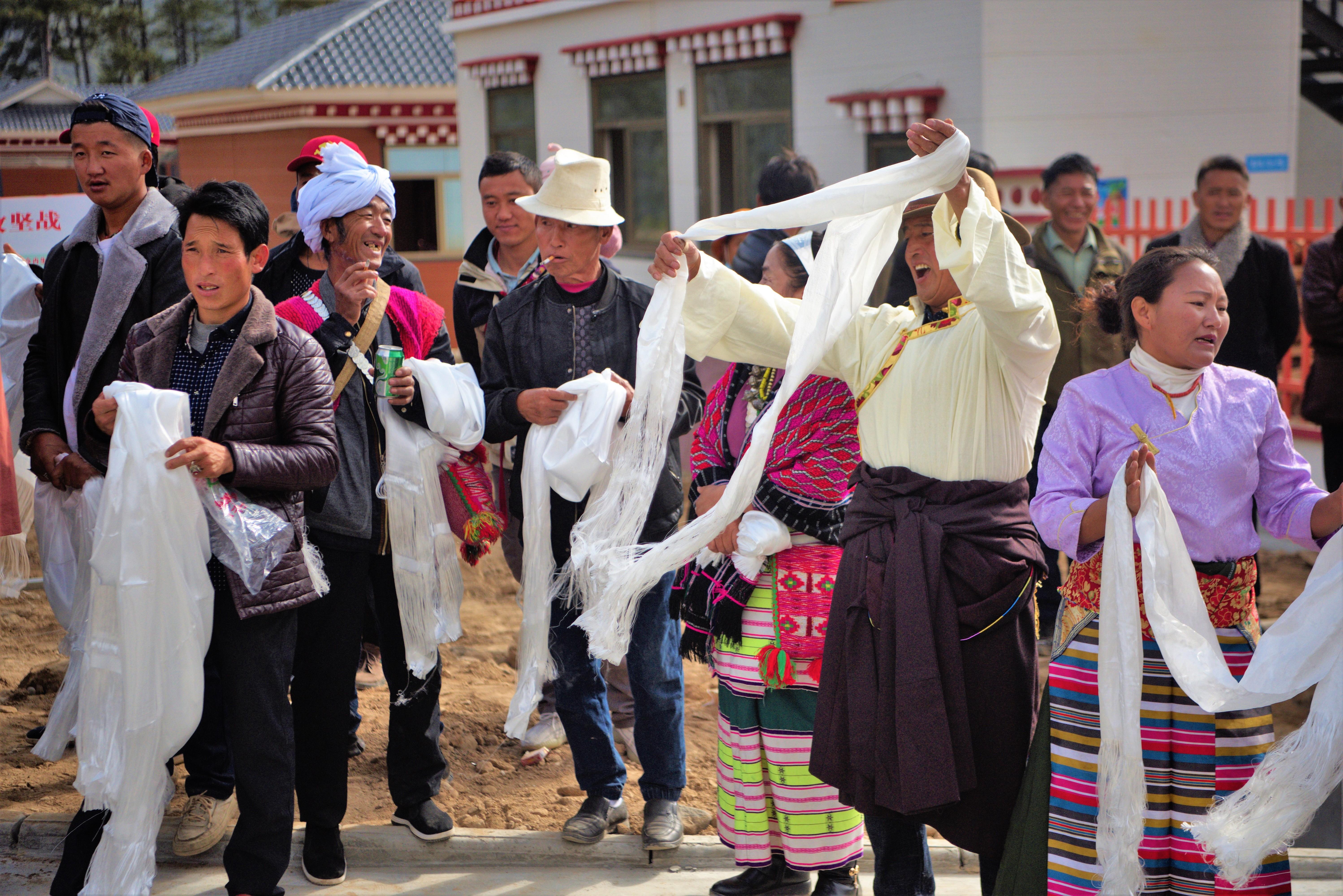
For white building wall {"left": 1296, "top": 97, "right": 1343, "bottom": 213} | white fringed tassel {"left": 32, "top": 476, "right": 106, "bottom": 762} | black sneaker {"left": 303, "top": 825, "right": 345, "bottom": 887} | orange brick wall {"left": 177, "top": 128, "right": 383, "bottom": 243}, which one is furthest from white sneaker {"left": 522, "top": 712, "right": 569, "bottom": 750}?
orange brick wall {"left": 177, "top": 128, "right": 383, "bottom": 243}

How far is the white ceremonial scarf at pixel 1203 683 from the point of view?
2529 mm

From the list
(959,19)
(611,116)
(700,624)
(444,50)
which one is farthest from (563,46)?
(700,624)

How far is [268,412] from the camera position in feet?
10.6

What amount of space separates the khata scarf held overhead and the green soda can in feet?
2.47

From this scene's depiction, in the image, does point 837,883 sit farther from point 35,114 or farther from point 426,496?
point 35,114

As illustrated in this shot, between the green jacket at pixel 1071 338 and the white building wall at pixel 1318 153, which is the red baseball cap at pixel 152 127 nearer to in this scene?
the green jacket at pixel 1071 338

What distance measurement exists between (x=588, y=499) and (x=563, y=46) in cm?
1182

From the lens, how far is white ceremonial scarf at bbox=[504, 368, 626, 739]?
140 inches

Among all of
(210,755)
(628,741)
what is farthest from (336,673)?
(628,741)

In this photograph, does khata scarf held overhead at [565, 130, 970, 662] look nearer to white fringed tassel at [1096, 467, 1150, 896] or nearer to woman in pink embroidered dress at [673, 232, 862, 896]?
woman in pink embroidered dress at [673, 232, 862, 896]

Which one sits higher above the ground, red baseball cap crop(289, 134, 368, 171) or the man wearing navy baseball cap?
red baseball cap crop(289, 134, 368, 171)

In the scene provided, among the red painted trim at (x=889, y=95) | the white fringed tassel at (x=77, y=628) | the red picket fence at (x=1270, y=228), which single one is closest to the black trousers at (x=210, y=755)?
the white fringed tassel at (x=77, y=628)

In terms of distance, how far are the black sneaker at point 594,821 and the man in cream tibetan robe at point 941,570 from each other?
3.35 feet

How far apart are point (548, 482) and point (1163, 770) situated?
1.82m
